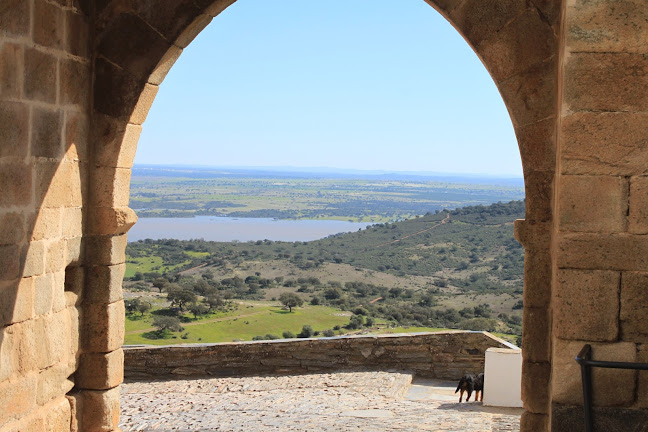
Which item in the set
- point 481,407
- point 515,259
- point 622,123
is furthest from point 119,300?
point 515,259

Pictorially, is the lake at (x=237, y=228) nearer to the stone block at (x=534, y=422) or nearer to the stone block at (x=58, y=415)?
the stone block at (x=58, y=415)

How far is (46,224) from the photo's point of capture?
4992mm

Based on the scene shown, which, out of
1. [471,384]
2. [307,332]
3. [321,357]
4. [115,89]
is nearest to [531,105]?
[115,89]

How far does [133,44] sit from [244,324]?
1507 centimetres

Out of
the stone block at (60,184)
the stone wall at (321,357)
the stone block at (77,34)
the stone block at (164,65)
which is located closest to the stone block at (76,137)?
the stone block at (60,184)

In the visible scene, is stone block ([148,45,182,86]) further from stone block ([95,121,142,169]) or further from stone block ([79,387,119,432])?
stone block ([79,387,119,432])

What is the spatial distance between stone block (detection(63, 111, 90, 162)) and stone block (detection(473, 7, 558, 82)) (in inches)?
109

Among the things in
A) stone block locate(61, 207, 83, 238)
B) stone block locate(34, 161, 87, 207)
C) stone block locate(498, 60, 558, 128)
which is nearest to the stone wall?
stone block locate(61, 207, 83, 238)

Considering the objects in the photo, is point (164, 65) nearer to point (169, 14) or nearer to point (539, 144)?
point (169, 14)

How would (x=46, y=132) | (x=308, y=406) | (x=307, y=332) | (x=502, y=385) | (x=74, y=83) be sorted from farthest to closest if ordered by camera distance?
(x=307, y=332) → (x=502, y=385) → (x=308, y=406) → (x=74, y=83) → (x=46, y=132)

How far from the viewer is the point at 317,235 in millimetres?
77812

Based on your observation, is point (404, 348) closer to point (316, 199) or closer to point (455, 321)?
point (455, 321)

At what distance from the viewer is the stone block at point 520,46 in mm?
4492

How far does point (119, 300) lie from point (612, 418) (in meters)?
3.59
